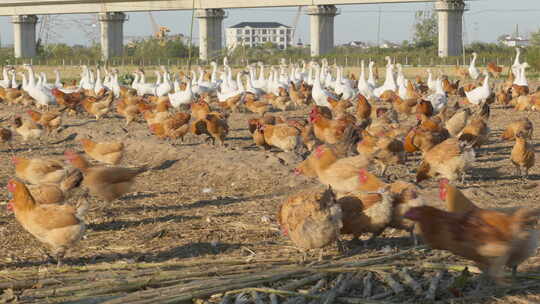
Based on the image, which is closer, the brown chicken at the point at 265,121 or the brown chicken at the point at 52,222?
the brown chicken at the point at 52,222

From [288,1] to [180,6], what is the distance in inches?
428

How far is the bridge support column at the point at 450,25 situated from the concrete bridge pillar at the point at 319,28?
1117 centimetres

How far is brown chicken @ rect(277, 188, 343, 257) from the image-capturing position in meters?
6.66

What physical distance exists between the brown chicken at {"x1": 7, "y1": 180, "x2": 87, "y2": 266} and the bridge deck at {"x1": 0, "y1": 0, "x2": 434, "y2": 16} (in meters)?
62.3

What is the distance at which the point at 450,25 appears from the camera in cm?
6869

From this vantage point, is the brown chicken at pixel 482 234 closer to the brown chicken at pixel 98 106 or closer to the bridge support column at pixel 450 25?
the brown chicken at pixel 98 106

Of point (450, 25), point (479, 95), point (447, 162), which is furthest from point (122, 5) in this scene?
point (447, 162)

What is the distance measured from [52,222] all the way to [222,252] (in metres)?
1.65

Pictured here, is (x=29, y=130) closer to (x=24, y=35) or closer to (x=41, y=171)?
(x=41, y=171)

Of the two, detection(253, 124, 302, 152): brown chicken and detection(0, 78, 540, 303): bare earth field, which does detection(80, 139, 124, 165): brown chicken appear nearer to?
detection(0, 78, 540, 303): bare earth field

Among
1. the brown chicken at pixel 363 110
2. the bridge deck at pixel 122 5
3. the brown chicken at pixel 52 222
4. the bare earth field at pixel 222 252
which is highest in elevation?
the bridge deck at pixel 122 5

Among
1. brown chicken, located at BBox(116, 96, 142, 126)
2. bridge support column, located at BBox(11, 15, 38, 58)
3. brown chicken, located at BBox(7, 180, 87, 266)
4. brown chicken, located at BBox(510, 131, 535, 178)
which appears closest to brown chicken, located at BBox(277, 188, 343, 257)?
brown chicken, located at BBox(7, 180, 87, 266)

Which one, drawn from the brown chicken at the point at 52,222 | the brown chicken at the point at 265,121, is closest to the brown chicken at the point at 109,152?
the brown chicken at the point at 265,121

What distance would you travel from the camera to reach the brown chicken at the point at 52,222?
698 cm
